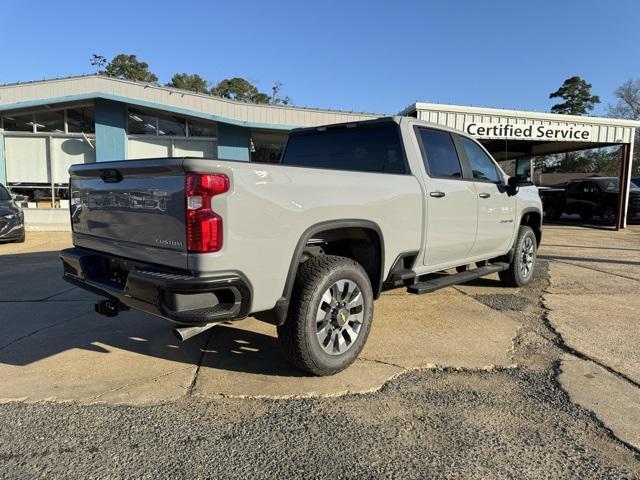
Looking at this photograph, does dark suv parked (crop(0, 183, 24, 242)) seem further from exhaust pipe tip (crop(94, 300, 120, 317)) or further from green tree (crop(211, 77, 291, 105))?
green tree (crop(211, 77, 291, 105))

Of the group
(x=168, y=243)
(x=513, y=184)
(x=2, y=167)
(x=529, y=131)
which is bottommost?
(x=168, y=243)

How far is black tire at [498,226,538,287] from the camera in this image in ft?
20.3

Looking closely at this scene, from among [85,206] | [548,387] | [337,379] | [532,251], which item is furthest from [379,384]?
[532,251]

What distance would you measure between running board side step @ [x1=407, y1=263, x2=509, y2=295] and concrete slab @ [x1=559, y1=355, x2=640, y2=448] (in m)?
1.20

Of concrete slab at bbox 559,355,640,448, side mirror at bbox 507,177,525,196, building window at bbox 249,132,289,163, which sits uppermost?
building window at bbox 249,132,289,163

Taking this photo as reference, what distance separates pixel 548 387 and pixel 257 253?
7.72ft

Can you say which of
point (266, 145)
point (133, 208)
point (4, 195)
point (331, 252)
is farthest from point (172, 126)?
point (133, 208)

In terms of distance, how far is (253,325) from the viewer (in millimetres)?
4746

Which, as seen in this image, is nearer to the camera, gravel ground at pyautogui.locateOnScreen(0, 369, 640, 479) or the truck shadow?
gravel ground at pyautogui.locateOnScreen(0, 369, 640, 479)

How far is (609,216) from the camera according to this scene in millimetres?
17719

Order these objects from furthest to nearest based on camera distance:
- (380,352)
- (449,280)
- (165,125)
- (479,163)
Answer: (165,125)
(479,163)
(449,280)
(380,352)

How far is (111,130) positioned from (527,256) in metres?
12.9

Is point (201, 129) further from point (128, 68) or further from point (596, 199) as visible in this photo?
point (128, 68)

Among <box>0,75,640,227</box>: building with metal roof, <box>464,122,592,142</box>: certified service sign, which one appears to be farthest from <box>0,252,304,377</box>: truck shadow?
<box>464,122,592,142</box>: certified service sign
